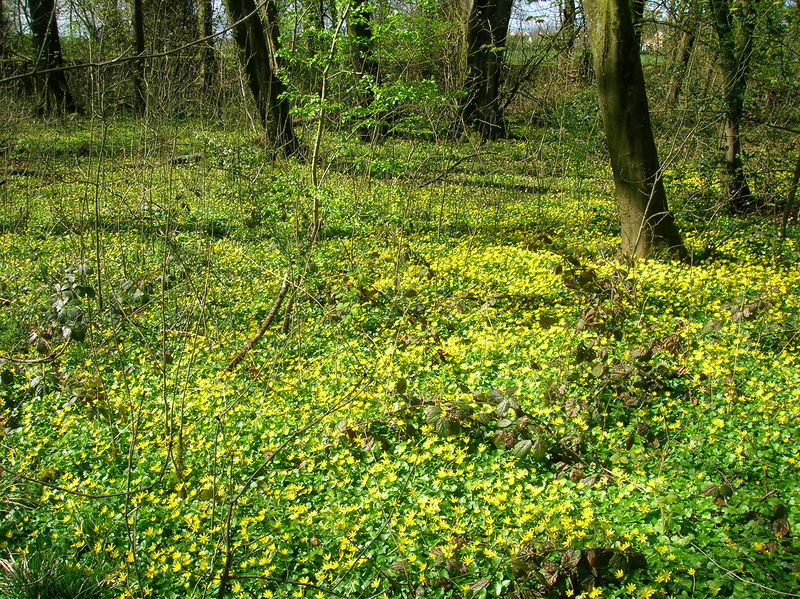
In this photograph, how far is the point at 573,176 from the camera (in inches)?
379

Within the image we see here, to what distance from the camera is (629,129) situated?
5.80 metres

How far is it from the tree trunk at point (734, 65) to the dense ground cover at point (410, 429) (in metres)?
1.29

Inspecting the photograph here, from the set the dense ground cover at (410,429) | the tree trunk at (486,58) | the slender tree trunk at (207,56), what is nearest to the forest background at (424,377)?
the dense ground cover at (410,429)

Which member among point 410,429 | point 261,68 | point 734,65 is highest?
point 261,68

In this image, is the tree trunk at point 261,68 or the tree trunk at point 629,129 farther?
the tree trunk at point 261,68

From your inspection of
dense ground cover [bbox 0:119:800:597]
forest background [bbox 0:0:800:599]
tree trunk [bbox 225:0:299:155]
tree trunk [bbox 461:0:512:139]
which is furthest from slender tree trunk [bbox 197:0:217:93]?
tree trunk [bbox 461:0:512:139]

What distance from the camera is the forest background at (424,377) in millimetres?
2609

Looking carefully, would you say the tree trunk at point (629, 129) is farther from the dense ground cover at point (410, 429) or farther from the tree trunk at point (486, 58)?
the tree trunk at point (486, 58)

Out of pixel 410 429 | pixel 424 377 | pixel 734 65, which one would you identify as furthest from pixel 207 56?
pixel 410 429

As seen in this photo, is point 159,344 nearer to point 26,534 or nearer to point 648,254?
point 26,534

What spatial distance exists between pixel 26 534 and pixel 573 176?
8.67m

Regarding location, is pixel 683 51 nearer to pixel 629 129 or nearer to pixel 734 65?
pixel 734 65

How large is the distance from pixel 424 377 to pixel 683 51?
7507 millimetres

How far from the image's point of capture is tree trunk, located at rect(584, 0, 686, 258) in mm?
5605
